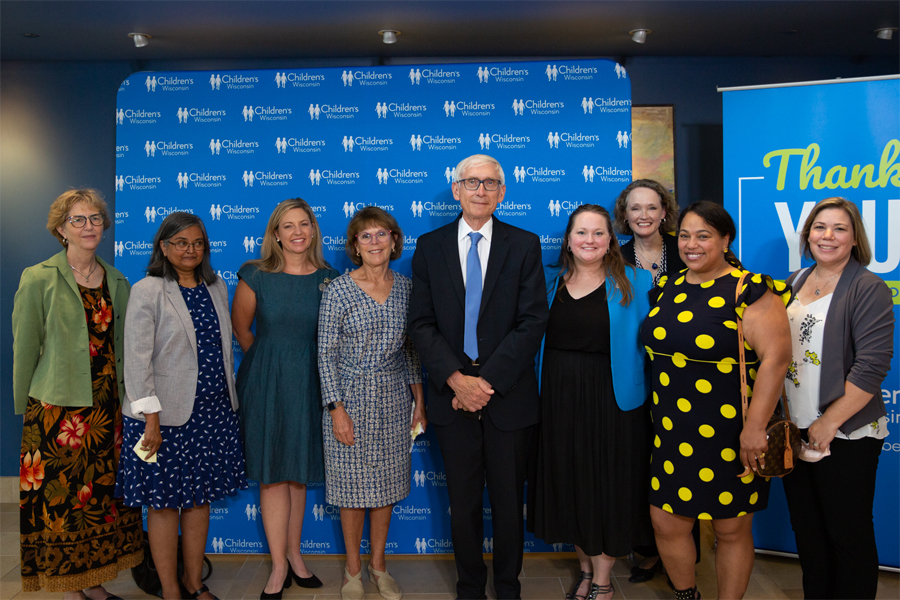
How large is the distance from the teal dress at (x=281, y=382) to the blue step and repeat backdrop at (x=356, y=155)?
582mm

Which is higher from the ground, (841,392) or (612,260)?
(612,260)

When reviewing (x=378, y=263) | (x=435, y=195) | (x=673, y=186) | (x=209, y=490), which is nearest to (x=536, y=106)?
(x=435, y=195)

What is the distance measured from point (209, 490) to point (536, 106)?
8.22ft

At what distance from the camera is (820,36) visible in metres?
3.85

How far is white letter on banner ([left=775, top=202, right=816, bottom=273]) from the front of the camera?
3.14 meters

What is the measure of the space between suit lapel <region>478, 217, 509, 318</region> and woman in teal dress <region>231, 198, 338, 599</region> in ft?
2.57

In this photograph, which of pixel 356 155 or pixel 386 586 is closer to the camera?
pixel 386 586

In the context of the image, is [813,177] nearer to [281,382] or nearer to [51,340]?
[281,382]

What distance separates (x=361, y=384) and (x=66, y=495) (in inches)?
52.4

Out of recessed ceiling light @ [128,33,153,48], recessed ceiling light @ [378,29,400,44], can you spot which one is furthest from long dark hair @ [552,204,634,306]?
recessed ceiling light @ [128,33,153,48]

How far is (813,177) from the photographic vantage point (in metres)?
3.13

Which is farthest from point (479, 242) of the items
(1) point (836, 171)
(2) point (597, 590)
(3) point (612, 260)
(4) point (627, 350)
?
(1) point (836, 171)

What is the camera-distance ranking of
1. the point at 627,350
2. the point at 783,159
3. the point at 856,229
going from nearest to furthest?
the point at 856,229, the point at 627,350, the point at 783,159

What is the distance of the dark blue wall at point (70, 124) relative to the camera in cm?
415
